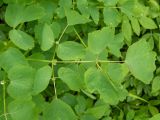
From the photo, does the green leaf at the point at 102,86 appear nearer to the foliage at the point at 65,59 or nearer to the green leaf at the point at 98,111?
the foliage at the point at 65,59

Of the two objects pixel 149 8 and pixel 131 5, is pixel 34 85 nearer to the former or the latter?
pixel 131 5

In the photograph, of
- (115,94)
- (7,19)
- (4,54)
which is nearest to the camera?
(115,94)

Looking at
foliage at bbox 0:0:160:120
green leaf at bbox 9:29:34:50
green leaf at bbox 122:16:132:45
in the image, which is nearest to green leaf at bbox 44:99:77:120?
foliage at bbox 0:0:160:120

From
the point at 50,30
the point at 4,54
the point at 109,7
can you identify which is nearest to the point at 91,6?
the point at 109,7

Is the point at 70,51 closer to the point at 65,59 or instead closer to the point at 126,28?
the point at 65,59

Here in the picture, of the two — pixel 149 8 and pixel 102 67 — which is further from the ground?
pixel 102 67

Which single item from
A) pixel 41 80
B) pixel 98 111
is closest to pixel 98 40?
pixel 41 80

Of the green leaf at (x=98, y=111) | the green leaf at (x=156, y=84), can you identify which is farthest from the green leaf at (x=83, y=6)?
the green leaf at (x=156, y=84)

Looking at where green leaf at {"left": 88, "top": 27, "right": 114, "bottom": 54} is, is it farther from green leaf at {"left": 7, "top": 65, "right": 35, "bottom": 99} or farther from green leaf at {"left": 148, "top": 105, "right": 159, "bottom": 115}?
green leaf at {"left": 148, "top": 105, "right": 159, "bottom": 115}

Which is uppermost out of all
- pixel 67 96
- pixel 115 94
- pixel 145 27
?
pixel 115 94
